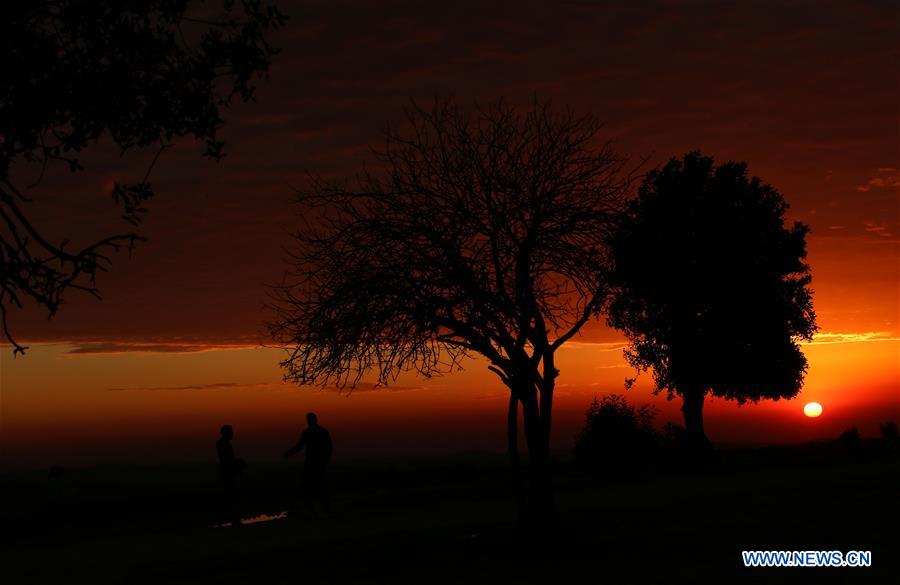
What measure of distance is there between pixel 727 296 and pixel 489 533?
78.0ft

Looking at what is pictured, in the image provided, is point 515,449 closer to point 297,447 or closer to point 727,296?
point 297,447

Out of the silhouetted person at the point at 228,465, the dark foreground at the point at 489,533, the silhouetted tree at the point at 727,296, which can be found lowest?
the dark foreground at the point at 489,533

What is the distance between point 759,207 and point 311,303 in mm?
28198

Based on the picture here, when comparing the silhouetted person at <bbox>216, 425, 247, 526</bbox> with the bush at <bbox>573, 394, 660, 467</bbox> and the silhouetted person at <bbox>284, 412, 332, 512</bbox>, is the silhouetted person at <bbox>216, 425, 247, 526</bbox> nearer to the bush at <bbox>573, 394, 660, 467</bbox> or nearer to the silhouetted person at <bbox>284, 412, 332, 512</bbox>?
the silhouetted person at <bbox>284, 412, 332, 512</bbox>

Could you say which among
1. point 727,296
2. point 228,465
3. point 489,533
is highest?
point 727,296

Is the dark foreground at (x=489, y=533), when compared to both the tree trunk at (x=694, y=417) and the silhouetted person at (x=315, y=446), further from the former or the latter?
the tree trunk at (x=694, y=417)

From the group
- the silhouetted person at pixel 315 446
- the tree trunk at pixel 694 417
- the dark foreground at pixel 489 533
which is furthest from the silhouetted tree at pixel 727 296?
the silhouetted person at pixel 315 446

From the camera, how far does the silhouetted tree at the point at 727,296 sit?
136 ft

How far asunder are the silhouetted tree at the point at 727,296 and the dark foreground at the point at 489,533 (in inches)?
207

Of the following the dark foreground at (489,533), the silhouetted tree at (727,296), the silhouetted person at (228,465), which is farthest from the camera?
the silhouetted tree at (727,296)

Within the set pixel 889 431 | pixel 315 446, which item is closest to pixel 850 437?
pixel 889 431

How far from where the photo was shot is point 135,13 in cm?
1405

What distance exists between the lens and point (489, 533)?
21.0 metres

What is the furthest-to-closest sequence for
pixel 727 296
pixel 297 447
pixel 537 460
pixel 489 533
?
pixel 727 296 < pixel 297 447 < pixel 489 533 < pixel 537 460
